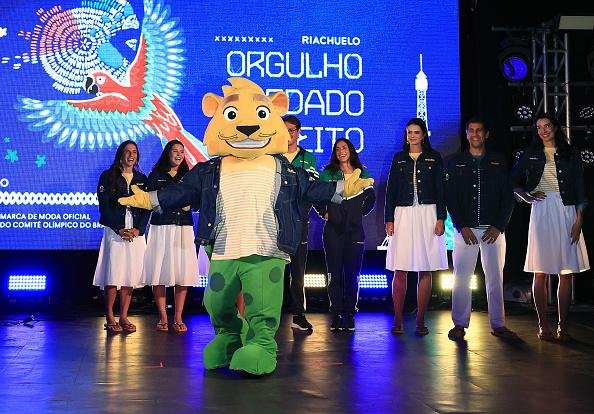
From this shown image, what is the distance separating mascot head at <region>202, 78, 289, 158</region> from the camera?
172 inches

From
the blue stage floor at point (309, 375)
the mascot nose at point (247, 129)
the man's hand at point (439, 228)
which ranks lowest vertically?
the blue stage floor at point (309, 375)

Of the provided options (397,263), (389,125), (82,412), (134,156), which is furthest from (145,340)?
(389,125)

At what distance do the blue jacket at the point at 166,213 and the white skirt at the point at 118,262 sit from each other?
274mm

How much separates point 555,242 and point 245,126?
249 centimetres

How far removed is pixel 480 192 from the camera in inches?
229

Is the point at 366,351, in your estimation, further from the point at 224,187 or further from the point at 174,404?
the point at 174,404

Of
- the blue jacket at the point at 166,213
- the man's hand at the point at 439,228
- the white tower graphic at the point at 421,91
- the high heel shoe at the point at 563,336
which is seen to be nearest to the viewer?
the high heel shoe at the point at 563,336

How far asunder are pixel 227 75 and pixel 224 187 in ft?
11.0

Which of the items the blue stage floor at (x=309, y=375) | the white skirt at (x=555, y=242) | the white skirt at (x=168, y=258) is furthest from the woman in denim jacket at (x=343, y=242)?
the white skirt at (x=555, y=242)

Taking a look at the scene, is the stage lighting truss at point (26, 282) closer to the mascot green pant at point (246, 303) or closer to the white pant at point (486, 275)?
the mascot green pant at point (246, 303)

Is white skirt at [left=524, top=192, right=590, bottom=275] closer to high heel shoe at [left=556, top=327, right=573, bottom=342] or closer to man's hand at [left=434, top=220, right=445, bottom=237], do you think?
high heel shoe at [left=556, top=327, right=573, bottom=342]

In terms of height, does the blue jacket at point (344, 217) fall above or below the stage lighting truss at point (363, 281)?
above

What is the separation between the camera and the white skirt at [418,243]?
5898 mm

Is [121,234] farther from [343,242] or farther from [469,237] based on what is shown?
[469,237]
